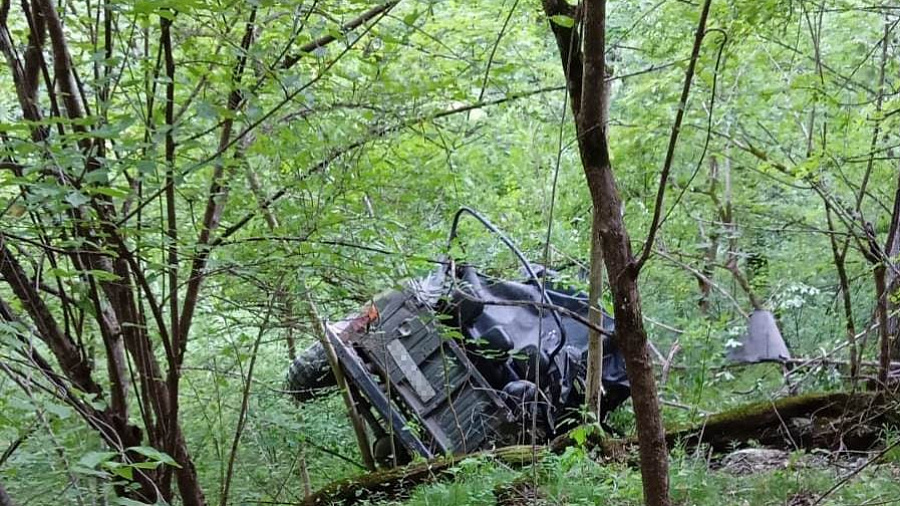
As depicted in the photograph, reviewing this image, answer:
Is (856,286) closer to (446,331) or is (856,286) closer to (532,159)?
(532,159)

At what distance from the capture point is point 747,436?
17.0 ft

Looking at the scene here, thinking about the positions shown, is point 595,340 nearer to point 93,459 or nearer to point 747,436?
point 747,436

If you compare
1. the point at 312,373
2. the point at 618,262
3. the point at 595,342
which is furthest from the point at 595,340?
the point at 618,262

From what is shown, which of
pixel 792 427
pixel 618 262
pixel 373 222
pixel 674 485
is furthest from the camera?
pixel 792 427

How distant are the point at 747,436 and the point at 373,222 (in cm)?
318

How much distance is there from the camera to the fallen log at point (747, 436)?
480 centimetres

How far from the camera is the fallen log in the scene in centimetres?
480

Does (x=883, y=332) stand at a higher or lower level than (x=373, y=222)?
lower

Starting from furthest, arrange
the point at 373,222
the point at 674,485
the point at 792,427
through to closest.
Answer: the point at 792,427, the point at 674,485, the point at 373,222

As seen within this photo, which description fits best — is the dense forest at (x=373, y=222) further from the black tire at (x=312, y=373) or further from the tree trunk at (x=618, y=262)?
the black tire at (x=312, y=373)

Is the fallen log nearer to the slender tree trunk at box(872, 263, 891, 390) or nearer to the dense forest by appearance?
the dense forest

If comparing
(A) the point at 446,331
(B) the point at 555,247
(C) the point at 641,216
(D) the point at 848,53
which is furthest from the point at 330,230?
(D) the point at 848,53

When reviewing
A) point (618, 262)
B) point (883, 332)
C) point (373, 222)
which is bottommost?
point (883, 332)

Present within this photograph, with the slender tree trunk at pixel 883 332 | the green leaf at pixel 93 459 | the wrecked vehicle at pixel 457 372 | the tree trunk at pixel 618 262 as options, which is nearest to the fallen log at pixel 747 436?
the slender tree trunk at pixel 883 332
